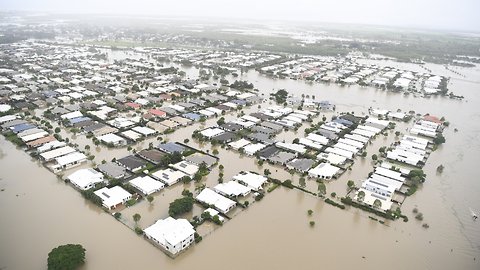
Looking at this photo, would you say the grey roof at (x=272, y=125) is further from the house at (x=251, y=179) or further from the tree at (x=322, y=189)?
the tree at (x=322, y=189)

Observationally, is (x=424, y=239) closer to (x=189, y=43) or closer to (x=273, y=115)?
(x=273, y=115)

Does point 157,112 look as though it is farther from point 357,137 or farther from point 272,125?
point 357,137

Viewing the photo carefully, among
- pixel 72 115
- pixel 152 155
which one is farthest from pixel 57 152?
pixel 72 115

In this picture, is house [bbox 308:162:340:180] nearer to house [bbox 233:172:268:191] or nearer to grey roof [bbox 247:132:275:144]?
house [bbox 233:172:268:191]

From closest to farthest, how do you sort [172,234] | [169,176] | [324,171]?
[172,234], [169,176], [324,171]

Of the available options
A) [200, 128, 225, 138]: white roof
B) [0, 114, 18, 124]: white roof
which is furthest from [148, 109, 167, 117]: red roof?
[0, 114, 18, 124]: white roof

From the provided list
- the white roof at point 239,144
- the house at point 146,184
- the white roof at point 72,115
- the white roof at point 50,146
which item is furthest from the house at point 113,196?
the white roof at point 72,115

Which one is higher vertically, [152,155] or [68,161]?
[152,155]
